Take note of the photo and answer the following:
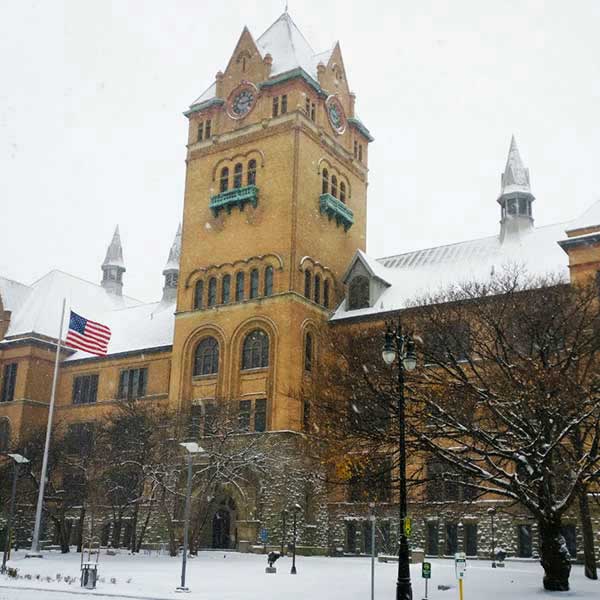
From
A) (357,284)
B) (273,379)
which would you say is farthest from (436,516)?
(357,284)

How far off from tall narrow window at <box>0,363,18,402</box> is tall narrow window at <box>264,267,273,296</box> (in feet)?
79.3

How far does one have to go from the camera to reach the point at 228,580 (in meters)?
31.6

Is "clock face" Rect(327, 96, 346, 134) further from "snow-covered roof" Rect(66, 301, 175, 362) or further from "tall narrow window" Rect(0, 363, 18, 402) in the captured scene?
"tall narrow window" Rect(0, 363, 18, 402)

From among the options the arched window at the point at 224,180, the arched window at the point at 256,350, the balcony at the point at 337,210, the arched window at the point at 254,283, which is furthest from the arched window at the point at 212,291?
the balcony at the point at 337,210

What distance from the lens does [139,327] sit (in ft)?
227

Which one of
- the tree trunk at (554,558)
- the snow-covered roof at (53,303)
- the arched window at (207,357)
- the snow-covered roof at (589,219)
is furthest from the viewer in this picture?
the snow-covered roof at (53,303)

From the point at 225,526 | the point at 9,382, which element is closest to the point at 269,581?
the point at 225,526

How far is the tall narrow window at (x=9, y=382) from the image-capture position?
66.3m

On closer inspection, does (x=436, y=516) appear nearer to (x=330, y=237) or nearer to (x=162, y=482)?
(x=162, y=482)

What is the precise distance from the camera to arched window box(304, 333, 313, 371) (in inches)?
2160

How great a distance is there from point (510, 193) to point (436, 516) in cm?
2408

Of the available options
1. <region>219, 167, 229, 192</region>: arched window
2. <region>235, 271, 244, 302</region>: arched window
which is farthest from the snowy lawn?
<region>219, 167, 229, 192</region>: arched window

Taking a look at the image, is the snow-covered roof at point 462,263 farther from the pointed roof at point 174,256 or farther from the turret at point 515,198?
the pointed roof at point 174,256

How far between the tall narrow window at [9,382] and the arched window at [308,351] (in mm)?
25889
